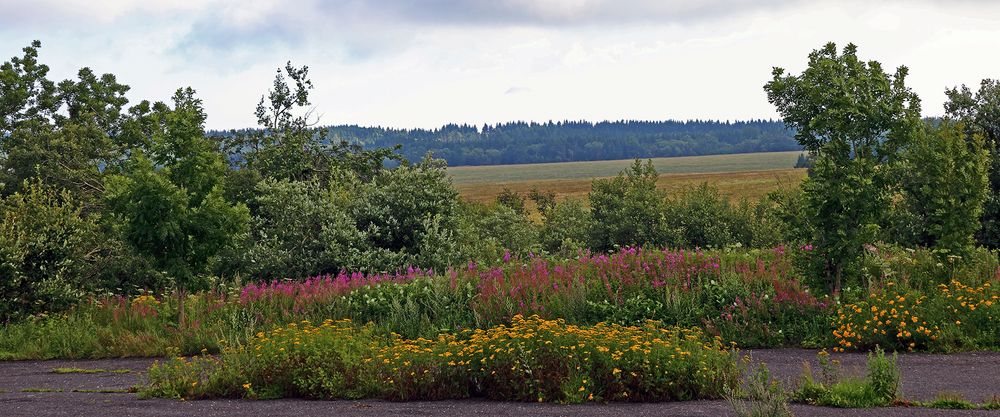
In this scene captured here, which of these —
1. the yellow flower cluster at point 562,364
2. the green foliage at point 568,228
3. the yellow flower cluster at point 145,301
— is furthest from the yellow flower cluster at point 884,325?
the green foliage at point 568,228

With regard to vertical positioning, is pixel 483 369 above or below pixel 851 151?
below

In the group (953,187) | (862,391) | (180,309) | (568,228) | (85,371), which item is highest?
(953,187)

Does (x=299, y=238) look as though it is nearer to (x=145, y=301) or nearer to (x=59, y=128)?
(x=145, y=301)

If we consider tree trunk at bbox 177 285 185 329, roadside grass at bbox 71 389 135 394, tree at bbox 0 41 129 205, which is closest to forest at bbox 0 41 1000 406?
tree trunk at bbox 177 285 185 329

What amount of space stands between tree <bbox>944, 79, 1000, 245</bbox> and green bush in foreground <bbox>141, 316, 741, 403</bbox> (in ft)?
55.4

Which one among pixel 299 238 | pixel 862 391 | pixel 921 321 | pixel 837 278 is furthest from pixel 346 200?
pixel 862 391

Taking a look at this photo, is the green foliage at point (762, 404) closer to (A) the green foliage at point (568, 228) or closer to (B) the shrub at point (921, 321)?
(B) the shrub at point (921, 321)

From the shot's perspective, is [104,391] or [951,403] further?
[104,391]

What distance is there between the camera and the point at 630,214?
1214 inches

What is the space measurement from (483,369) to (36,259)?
37.3 ft

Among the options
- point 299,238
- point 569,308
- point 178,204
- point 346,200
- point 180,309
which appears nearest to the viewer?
point 569,308

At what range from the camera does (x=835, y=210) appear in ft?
47.1

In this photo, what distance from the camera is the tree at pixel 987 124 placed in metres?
24.2

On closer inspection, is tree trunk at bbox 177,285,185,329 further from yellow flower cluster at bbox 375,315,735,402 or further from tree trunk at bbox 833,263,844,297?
tree trunk at bbox 833,263,844,297
